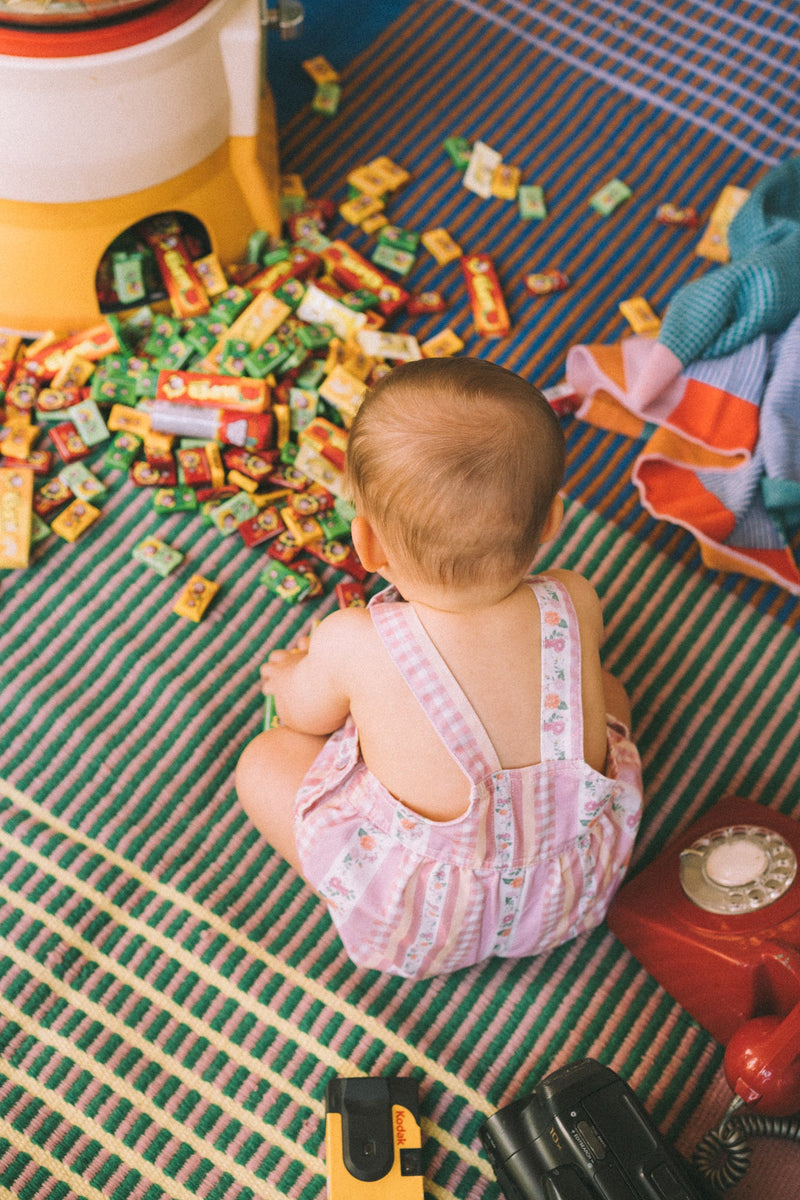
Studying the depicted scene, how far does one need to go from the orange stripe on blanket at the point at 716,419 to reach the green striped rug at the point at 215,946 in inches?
9.5

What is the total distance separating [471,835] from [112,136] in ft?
3.01

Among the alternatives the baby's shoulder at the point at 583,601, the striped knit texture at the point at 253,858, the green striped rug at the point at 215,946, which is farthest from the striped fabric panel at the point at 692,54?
the baby's shoulder at the point at 583,601

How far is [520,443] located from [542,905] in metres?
0.47

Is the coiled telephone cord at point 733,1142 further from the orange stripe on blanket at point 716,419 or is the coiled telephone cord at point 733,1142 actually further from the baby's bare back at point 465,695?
the orange stripe on blanket at point 716,419

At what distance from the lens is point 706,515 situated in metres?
1.31

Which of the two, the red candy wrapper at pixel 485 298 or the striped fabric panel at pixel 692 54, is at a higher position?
the striped fabric panel at pixel 692 54

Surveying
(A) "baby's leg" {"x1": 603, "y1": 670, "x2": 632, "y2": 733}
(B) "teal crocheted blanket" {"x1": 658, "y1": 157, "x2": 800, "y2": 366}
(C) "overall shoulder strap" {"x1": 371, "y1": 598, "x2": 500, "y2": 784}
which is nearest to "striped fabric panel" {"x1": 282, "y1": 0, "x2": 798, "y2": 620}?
(B) "teal crocheted blanket" {"x1": 658, "y1": 157, "x2": 800, "y2": 366}

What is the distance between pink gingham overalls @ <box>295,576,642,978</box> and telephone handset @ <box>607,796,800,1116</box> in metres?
0.06

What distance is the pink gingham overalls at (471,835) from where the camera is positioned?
0.83 metres

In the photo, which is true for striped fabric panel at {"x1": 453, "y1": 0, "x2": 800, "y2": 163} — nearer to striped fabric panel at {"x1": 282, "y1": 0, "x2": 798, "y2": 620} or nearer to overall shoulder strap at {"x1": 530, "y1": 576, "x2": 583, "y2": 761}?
striped fabric panel at {"x1": 282, "y1": 0, "x2": 798, "y2": 620}

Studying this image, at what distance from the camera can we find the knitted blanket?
4.23 feet

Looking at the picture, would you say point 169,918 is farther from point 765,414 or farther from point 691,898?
point 765,414

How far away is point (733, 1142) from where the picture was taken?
0.90 m

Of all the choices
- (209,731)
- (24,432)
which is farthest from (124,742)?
(24,432)
